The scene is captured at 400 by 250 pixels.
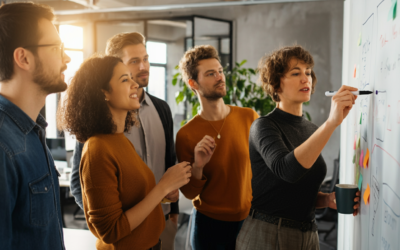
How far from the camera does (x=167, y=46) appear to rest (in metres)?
5.53

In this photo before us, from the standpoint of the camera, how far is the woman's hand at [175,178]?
137 cm

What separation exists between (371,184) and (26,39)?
1.22 meters

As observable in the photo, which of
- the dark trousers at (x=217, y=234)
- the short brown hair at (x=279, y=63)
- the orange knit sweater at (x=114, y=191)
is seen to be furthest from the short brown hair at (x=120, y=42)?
the dark trousers at (x=217, y=234)

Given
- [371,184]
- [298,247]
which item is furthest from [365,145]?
[298,247]

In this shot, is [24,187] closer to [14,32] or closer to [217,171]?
[14,32]

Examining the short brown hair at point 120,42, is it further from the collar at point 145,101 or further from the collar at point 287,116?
the collar at point 287,116

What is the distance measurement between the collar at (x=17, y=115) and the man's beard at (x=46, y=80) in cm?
10

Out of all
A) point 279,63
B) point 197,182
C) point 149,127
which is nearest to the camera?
point 279,63

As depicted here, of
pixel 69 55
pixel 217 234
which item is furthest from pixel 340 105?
pixel 69 55

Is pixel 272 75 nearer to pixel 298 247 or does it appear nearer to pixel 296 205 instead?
pixel 296 205

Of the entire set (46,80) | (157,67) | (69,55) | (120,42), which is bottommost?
(46,80)

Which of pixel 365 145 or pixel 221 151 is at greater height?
pixel 365 145

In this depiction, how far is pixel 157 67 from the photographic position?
554 centimetres

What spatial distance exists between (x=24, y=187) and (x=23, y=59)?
0.39 metres
